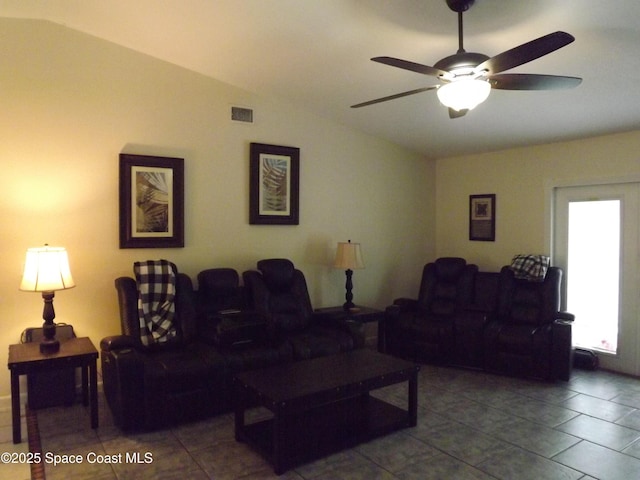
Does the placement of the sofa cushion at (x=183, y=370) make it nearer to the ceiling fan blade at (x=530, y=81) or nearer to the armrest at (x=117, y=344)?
the armrest at (x=117, y=344)

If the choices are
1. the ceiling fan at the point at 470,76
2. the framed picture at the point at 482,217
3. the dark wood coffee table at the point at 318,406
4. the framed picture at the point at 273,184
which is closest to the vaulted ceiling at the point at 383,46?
the ceiling fan at the point at 470,76

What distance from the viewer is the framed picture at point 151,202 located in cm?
400

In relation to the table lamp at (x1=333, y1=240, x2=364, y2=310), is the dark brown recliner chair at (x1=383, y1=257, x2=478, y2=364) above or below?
below

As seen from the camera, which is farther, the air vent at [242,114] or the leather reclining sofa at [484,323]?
the air vent at [242,114]

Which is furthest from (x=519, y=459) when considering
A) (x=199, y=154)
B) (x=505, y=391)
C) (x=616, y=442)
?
(x=199, y=154)

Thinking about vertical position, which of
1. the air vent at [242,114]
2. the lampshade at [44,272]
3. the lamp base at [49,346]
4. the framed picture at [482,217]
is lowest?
the lamp base at [49,346]

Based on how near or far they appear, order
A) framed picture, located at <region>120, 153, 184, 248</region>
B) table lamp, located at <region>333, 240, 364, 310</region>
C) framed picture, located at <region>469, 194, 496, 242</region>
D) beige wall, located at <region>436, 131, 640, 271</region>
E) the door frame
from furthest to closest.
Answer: framed picture, located at <region>469, 194, 496, 242</region> < table lamp, located at <region>333, 240, 364, 310</region> < beige wall, located at <region>436, 131, 640, 271</region> < the door frame < framed picture, located at <region>120, 153, 184, 248</region>

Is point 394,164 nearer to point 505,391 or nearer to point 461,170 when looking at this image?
point 461,170

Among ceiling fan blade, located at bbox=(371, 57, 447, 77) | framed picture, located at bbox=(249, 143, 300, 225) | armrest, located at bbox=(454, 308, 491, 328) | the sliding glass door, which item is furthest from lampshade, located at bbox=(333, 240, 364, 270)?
ceiling fan blade, located at bbox=(371, 57, 447, 77)

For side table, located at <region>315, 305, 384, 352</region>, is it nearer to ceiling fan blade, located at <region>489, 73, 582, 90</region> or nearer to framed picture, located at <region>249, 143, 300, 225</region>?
framed picture, located at <region>249, 143, 300, 225</region>

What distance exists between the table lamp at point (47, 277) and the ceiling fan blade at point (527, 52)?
3053 mm

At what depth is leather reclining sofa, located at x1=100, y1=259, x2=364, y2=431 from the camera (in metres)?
3.26

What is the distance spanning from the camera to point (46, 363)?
314cm

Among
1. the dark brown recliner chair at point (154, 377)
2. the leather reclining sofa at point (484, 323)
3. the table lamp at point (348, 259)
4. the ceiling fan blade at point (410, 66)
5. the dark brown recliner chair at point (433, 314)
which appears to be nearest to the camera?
the ceiling fan blade at point (410, 66)
